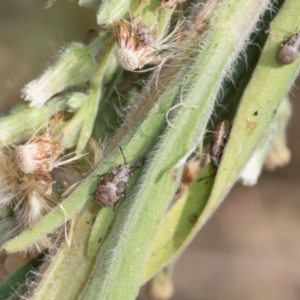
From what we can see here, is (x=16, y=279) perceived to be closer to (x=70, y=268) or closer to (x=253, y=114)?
(x=70, y=268)

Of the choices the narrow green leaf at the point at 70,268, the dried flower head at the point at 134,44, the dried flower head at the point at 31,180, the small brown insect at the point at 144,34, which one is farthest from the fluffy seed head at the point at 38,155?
the small brown insect at the point at 144,34

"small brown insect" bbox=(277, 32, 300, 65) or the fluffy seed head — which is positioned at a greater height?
the fluffy seed head

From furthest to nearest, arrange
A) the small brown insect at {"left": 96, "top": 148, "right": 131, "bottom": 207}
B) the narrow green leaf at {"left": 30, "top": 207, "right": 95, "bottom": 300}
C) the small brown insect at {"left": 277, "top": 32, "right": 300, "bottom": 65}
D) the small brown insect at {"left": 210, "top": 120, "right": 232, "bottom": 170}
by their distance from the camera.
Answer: the small brown insect at {"left": 210, "top": 120, "right": 232, "bottom": 170}, the small brown insect at {"left": 277, "top": 32, "right": 300, "bottom": 65}, the narrow green leaf at {"left": 30, "top": 207, "right": 95, "bottom": 300}, the small brown insect at {"left": 96, "top": 148, "right": 131, "bottom": 207}

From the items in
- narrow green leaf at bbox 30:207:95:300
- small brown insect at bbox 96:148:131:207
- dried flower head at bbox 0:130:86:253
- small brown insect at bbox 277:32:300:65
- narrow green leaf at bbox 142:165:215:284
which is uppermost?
dried flower head at bbox 0:130:86:253

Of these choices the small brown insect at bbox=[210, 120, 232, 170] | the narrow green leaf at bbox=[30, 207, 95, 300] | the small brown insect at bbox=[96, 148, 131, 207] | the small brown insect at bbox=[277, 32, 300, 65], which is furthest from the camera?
the small brown insect at bbox=[210, 120, 232, 170]

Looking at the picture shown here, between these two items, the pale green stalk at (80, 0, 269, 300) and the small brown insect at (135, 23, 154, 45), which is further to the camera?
the small brown insect at (135, 23, 154, 45)

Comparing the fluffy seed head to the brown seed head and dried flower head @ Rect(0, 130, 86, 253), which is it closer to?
dried flower head @ Rect(0, 130, 86, 253)

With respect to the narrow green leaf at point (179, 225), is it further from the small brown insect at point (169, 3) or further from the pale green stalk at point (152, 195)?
the small brown insect at point (169, 3)

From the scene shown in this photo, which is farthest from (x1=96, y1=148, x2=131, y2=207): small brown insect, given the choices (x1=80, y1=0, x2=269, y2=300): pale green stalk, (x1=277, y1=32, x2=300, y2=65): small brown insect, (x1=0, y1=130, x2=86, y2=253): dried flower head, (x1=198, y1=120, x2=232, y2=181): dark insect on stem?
(x1=277, y1=32, x2=300, y2=65): small brown insect

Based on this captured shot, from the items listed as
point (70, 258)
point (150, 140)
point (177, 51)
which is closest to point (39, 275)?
point (70, 258)
